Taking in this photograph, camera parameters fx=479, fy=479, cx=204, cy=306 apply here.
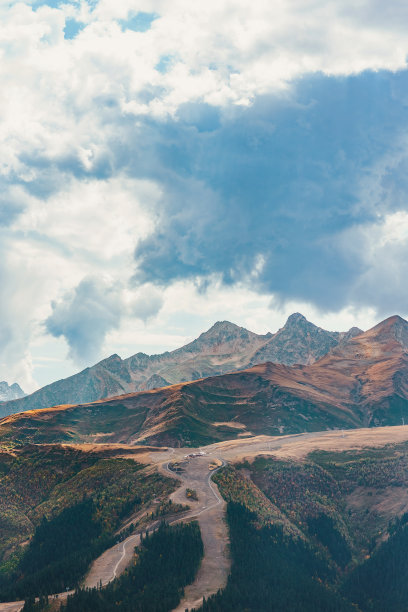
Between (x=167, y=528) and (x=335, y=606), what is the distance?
6918 cm

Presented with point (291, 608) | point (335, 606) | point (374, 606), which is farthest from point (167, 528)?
point (374, 606)

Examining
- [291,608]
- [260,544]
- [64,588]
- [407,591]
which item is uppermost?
[64,588]

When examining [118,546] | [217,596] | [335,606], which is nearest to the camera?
[217,596]

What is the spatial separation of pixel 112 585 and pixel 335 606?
83.9m

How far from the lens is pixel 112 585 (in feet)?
526

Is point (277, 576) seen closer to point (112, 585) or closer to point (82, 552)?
point (112, 585)

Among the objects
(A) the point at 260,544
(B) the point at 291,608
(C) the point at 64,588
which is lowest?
(B) the point at 291,608

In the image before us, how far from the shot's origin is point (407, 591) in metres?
196

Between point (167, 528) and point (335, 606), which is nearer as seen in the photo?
point (335, 606)

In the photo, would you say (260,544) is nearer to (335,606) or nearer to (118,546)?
(335,606)

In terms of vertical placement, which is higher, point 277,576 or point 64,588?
point 64,588

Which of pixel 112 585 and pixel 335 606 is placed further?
pixel 335 606

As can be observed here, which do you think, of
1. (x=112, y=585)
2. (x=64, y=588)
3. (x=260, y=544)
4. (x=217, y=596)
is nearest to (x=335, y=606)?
(x=260, y=544)

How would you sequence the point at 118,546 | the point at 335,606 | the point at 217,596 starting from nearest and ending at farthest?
the point at 217,596 → the point at 335,606 → the point at 118,546
